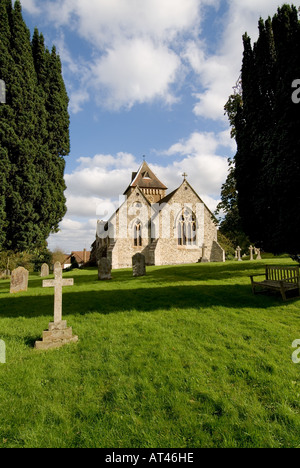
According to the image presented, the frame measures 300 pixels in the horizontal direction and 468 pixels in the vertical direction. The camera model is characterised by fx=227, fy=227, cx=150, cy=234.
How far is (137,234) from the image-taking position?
24906 mm

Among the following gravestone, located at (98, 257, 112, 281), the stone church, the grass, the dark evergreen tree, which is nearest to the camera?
the grass

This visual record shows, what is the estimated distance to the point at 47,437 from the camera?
101 inches

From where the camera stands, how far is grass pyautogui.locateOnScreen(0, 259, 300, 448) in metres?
2.60

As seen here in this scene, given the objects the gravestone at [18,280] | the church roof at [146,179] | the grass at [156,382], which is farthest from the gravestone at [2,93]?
the church roof at [146,179]

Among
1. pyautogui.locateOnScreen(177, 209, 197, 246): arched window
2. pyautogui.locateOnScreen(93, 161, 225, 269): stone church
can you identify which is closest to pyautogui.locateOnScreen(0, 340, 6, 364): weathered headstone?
pyautogui.locateOnScreen(93, 161, 225, 269): stone church

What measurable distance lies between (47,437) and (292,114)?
33.9 feet

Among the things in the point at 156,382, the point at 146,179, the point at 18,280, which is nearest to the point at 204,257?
the point at 146,179

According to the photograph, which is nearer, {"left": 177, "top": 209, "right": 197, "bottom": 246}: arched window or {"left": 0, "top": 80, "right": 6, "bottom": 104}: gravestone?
{"left": 0, "top": 80, "right": 6, "bottom": 104}: gravestone

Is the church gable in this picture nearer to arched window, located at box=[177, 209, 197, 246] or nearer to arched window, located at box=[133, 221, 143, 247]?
arched window, located at box=[177, 209, 197, 246]

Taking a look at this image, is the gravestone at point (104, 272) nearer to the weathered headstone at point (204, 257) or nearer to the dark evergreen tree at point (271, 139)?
the dark evergreen tree at point (271, 139)

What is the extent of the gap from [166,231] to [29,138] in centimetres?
1586

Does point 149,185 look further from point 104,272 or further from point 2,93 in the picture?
point 2,93

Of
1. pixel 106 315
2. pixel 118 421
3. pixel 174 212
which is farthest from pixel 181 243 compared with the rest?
pixel 118 421
